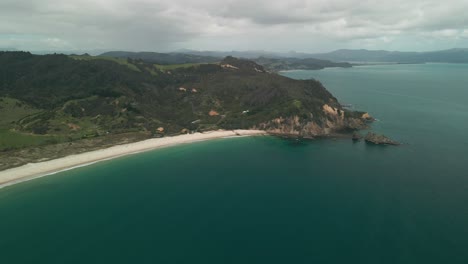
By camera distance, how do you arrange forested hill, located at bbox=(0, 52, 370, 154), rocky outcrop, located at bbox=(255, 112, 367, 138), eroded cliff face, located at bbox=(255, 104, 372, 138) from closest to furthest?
rocky outcrop, located at bbox=(255, 112, 367, 138)
eroded cliff face, located at bbox=(255, 104, 372, 138)
forested hill, located at bbox=(0, 52, 370, 154)

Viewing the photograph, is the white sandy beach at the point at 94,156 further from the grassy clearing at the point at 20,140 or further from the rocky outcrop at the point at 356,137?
the rocky outcrop at the point at 356,137

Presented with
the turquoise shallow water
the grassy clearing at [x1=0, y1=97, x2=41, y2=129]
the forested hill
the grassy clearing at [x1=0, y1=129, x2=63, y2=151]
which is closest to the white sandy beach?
the turquoise shallow water

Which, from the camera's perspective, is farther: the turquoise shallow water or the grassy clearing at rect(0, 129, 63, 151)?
the grassy clearing at rect(0, 129, 63, 151)

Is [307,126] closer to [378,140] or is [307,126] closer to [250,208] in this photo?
[378,140]

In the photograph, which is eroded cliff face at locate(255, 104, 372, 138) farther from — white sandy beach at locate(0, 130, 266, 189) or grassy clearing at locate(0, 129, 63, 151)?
grassy clearing at locate(0, 129, 63, 151)

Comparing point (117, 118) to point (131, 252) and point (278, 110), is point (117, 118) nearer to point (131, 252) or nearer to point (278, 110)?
point (278, 110)

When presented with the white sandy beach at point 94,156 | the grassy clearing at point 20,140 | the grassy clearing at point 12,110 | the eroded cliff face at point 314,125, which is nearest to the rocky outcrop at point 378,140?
the eroded cliff face at point 314,125

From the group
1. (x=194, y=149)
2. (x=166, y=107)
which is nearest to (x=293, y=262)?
(x=194, y=149)
